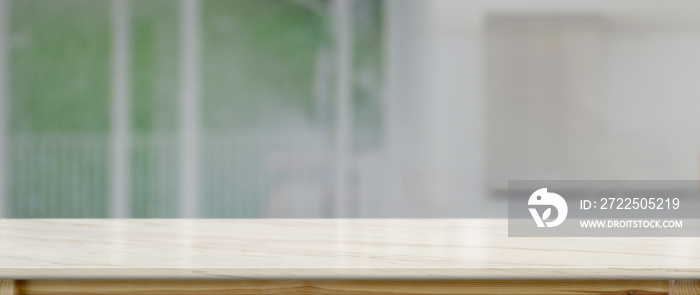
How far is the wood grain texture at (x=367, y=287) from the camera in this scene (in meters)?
0.84

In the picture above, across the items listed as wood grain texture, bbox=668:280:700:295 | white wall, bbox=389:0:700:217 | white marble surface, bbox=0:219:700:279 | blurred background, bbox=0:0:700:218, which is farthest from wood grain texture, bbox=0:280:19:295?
white wall, bbox=389:0:700:217

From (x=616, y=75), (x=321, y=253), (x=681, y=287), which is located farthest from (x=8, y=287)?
(x=616, y=75)

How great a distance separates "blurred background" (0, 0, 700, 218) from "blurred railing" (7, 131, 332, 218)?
0.01 metres

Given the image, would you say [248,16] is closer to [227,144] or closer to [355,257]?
[227,144]

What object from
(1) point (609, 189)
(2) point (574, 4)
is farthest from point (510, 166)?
(2) point (574, 4)

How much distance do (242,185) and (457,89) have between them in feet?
4.36

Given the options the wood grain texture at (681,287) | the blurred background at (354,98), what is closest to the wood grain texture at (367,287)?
the wood grain texture at (681,287)

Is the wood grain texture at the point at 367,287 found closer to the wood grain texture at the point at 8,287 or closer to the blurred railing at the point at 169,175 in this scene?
the wood grain texture at the point at 8,287

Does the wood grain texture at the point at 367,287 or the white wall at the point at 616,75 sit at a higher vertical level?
the white wall at the point at 616,75

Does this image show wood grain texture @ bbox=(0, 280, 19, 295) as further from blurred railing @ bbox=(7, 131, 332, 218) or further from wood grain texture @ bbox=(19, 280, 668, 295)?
blurred railing @ bbox=(7, 131, 332, 218)

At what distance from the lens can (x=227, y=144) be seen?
149 inches

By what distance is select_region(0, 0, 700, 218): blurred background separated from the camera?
361 centimetres

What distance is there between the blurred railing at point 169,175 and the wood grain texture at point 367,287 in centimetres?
292

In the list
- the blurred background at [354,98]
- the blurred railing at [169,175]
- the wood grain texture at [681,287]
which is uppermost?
the blurred background at [354,98]
